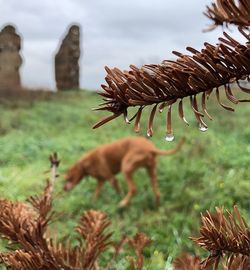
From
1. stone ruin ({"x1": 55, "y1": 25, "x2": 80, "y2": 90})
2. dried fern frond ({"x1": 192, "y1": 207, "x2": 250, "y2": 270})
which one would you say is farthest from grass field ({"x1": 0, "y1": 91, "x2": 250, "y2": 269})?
stone ruin ({"x1": 55, "y1": 25, "x2": 80, "y2": 90})

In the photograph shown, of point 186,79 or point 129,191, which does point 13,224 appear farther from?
point 129,191

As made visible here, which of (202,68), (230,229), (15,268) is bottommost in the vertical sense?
(15,268)

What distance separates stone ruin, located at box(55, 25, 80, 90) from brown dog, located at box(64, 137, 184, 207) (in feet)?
36.6

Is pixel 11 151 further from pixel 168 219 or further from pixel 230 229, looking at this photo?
pixel 230 229

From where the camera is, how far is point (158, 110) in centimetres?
45

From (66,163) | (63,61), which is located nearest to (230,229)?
(66,163)

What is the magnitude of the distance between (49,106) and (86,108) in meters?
1.15

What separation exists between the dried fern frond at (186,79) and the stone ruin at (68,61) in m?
16.7

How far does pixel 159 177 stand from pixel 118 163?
50 centimetres

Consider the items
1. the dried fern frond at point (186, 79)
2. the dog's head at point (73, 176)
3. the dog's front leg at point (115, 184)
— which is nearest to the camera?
the dried fern frond at point (186, 79)

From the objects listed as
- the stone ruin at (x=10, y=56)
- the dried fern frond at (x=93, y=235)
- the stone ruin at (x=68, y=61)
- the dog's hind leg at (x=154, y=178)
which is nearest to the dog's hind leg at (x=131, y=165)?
the dog's hind leg at (x=154, y=178)

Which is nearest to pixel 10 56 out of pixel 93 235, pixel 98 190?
pixel 98 190

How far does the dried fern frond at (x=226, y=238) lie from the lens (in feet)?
1.70

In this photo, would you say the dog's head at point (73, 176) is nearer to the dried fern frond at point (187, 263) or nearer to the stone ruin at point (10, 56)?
the dried fern frond at point (187, 263)
